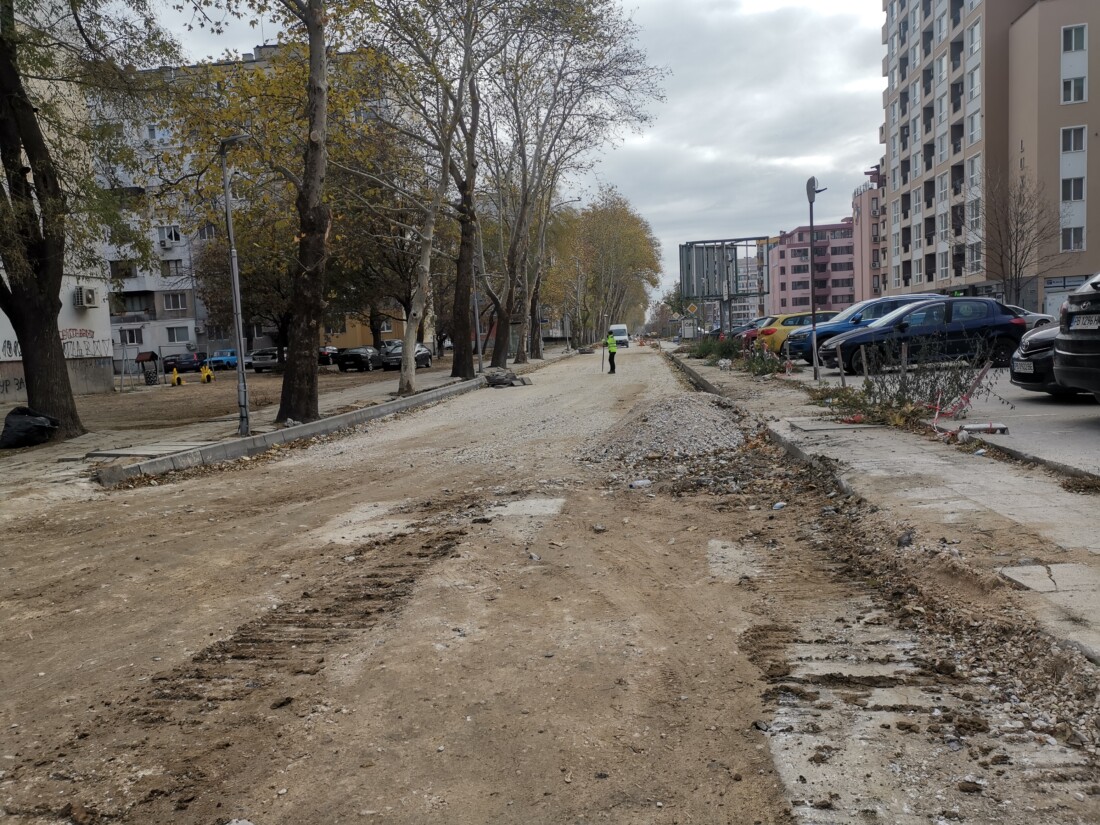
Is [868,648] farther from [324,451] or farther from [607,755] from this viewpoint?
[324,451]

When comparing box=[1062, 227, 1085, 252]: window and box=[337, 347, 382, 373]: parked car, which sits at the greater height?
box=[1062, 227, 1085, 252]: window

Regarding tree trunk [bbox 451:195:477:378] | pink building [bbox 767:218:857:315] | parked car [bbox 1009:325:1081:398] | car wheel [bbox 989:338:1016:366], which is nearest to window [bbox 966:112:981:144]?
tree trunk [bbox 451:195:477:378]

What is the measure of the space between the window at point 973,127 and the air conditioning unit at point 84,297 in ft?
157

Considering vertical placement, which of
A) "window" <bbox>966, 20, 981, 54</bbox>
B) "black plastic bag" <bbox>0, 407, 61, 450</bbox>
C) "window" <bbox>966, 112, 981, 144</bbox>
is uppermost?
"window" <bbox>966, 20, 981, 54</bbox>

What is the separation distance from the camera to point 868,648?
3.82 meters

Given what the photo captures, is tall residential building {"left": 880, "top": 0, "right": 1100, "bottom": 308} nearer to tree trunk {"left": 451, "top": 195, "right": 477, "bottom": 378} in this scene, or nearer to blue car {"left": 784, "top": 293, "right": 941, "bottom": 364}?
blue car {"left": 784, "top": 293, "right": 941, "bottom": 364}

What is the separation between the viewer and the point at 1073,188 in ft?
154

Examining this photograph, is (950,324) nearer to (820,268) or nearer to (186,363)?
(186,363)

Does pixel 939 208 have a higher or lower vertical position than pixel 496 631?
higher

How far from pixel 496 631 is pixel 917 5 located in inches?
2755

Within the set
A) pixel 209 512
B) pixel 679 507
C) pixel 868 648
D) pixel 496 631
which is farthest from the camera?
pixel 209 512

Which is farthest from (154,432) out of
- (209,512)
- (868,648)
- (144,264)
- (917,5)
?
(917,5)

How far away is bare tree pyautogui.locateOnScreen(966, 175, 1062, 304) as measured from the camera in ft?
140

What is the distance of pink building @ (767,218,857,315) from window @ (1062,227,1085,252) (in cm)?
7576
